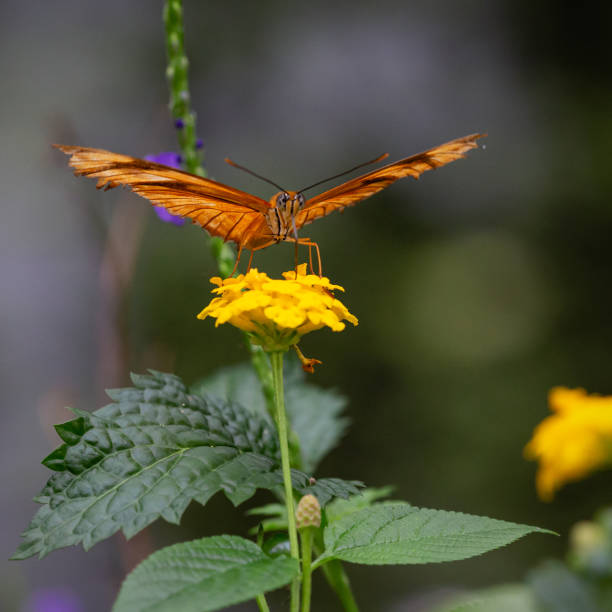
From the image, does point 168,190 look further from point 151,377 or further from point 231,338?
point 231,338

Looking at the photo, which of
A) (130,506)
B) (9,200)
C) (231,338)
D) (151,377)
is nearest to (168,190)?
(151,377)

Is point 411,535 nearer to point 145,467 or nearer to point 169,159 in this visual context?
point 145,467

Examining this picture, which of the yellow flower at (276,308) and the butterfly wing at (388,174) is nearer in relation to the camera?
the yellow flower at (276,308)

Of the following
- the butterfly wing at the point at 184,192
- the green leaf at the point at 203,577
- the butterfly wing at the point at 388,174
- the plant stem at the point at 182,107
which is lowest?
the green leaf at the point at 203,577

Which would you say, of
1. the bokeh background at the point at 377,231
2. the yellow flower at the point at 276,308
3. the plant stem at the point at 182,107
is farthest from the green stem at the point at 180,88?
the bokeh background at the point at 377,231

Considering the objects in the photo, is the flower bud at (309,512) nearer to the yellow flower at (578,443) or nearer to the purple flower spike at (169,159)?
the yellow flower at (578,443)

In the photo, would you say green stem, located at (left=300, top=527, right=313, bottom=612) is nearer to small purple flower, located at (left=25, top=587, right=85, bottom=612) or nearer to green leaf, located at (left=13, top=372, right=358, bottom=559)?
green leaf, located at (left=13, top=372, right=358, bottom=559)

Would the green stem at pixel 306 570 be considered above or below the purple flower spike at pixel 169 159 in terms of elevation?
below
